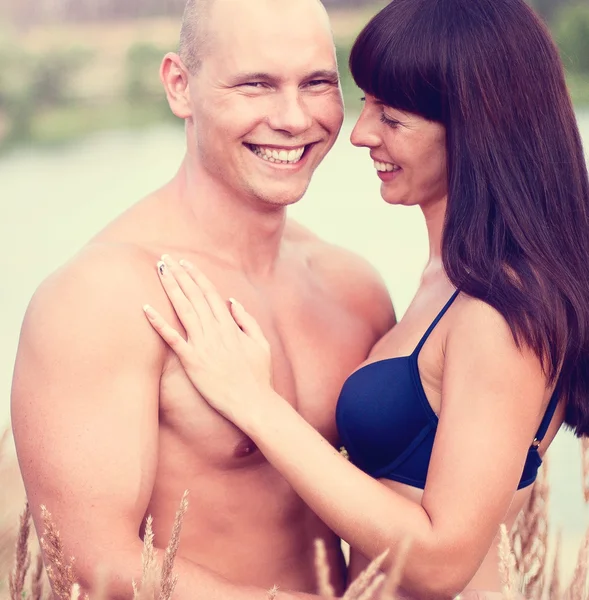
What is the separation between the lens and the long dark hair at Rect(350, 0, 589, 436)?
2.52m

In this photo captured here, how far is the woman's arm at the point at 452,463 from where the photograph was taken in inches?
94.5

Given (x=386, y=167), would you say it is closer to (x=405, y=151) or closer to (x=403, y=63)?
(x=405, y=151)

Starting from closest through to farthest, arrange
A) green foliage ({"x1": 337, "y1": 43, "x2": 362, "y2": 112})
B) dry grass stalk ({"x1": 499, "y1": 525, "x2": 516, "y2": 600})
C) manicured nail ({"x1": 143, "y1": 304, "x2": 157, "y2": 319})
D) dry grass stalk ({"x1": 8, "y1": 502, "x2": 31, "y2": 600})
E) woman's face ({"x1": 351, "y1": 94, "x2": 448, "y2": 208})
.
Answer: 1. dry grass stalk ({"x1": 499, "y1": 525, "x2": 516, "y2": 600})
2. dry grass stalk ({"x1": 8, "y1": 502, "x2": 31, "y2": 600})
3. manicured nail ({"x1": 143, "y1": 304, "x2": 157, "y2": 319})
4. woman's face ({"x1": 351, "y1": 94, "x2": 448, "y2": 208})
5. green foliage ({"x1": 337, "y1": 43, "x2": 362, "y2": 112})

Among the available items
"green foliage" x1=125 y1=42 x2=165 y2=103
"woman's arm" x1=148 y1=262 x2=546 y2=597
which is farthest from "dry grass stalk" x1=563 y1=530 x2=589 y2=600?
"green foliage" x1=125 y1=42 x2=165 y2=103

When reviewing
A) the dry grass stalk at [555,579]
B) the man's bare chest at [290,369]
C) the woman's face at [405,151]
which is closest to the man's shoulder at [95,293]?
the man's bare chest at [290,369]

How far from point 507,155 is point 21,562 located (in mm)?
1451

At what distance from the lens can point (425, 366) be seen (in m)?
2.62

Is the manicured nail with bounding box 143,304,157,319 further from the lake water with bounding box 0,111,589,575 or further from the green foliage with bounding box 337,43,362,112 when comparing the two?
the green foliage with bounding box 337,43,362,112

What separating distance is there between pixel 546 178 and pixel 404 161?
38 centimetres

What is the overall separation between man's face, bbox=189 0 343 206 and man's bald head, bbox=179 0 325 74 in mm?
19

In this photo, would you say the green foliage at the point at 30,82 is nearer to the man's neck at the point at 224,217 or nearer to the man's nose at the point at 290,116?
the man's neck at the point at 224,217

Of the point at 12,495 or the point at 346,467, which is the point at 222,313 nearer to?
the point at 346,467

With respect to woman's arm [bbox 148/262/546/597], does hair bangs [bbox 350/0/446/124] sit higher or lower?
higher

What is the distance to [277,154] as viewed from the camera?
2.78 m
